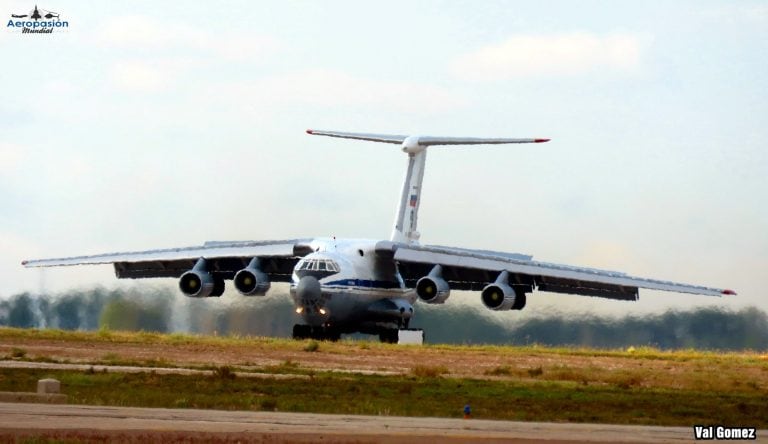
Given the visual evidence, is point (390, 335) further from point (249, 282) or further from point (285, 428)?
point (285, 428)

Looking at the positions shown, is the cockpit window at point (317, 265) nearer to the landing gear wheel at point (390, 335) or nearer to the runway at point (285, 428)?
the landing gear wheel at point (390, 335)

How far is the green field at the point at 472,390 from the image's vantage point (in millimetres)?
19125

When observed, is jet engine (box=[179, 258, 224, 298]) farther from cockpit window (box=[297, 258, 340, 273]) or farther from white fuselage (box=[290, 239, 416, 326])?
cockpit window (box=[297, 258, 340, 273])

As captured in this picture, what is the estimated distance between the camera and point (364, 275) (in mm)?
40688

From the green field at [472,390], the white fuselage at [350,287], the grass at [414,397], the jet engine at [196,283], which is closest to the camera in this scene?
the grass at [414,397]

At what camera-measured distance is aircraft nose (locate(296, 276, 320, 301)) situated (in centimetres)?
3853

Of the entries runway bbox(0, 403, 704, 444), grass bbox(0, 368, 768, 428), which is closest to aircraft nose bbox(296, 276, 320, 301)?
grass bbox(0, 368, 768, 428)

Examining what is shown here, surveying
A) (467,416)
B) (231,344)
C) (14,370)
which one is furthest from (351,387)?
(231,344)

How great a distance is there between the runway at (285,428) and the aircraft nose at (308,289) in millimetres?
20751

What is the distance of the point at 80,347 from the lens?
107 feet

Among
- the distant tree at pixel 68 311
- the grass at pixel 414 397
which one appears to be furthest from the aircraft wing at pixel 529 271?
the grass at pixel 414 397

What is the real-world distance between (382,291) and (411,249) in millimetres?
1593

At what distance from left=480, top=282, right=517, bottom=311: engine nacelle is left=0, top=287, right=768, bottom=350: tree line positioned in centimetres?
125

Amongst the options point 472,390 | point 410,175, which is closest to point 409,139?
point 410,175
